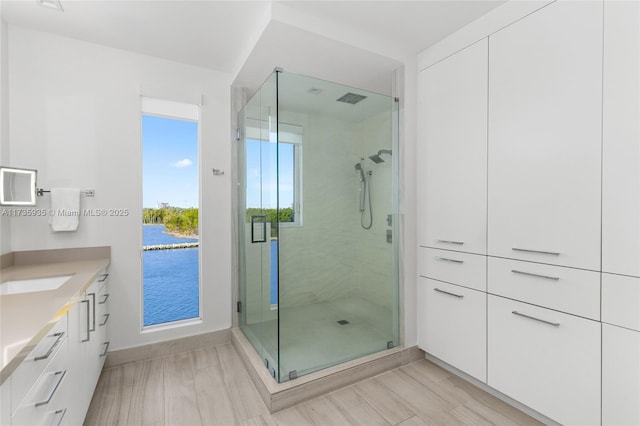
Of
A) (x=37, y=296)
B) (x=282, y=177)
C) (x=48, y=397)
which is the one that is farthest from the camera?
(x=282, y=177)

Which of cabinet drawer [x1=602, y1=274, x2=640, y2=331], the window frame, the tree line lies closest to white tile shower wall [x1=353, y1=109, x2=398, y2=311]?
cabinet drawer [x1=602, y1=274, x2=640, y2=331]

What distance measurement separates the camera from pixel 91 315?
1748 millimetres

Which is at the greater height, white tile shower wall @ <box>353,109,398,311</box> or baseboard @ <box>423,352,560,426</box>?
white tile shower wall @ <box>353,109,398,311</box>

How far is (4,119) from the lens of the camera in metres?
2.00

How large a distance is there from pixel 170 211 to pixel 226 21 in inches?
97.8

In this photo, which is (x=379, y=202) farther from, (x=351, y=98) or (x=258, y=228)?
(x=258, y=228)

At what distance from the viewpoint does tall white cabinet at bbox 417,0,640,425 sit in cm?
138

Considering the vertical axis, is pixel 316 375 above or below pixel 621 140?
below

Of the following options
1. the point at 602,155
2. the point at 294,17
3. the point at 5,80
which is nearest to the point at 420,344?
the point at 602,155

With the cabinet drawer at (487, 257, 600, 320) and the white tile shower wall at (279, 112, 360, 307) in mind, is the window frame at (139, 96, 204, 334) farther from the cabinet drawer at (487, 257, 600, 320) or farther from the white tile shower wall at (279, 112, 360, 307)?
the cabinet drawer at (487, 257, 600, 320)

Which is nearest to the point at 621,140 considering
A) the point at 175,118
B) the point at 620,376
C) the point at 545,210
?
the point at 545,210

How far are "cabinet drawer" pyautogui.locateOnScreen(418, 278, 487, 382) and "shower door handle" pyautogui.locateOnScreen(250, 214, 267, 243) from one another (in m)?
1.38

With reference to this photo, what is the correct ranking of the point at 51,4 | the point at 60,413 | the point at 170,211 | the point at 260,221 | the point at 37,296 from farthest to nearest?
1. the point at 170,211
2. the point at 260,221
3. the point at 51,4
4. the point at 37,296
5. the point at 60,413

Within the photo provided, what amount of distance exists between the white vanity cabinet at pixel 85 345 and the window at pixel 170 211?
0.51 metres
